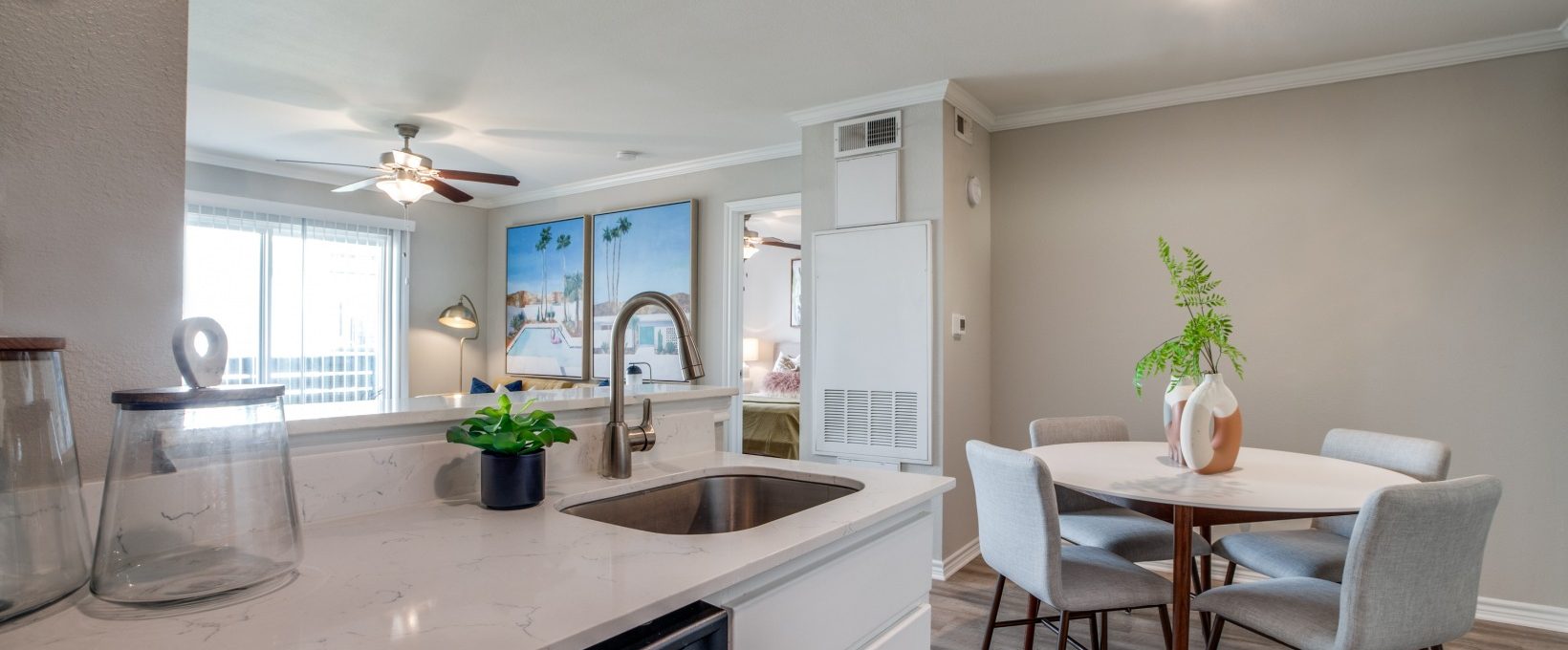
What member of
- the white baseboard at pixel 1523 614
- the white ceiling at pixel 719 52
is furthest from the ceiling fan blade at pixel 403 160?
the white baseboard at pixel 1523 614

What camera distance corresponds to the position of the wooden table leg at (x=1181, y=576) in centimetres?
193

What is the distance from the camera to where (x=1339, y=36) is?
9.32 feet

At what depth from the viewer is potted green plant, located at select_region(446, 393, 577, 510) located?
1257mm

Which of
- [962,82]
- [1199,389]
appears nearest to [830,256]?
[962,82]

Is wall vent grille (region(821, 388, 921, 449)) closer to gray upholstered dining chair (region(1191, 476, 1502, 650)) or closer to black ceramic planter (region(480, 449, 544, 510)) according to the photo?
gray upholstered dining chair (region(1191, 476, 1502, 650))

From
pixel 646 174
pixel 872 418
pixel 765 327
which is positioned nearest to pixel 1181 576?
pixel 872 418

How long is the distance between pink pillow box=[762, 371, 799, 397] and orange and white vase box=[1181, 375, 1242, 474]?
13.9 ft

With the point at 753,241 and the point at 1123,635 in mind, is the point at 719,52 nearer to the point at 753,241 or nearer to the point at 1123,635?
the point at 1123,635

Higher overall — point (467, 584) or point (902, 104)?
point (902, 104)

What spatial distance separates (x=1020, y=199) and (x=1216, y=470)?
6.41 ft

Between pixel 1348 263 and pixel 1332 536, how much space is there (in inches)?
50.3

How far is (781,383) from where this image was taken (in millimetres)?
6531


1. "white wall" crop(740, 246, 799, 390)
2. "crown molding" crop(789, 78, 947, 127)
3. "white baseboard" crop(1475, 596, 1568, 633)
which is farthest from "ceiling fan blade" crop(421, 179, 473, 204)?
"white baseboard" crop(1475, 596, 1568, 633)

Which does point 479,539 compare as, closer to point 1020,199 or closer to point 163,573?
point 163,573
